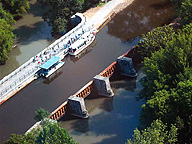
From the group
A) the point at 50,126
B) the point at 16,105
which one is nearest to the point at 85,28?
the point at 16,105

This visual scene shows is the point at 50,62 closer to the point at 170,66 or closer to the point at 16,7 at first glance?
the point at 16,7

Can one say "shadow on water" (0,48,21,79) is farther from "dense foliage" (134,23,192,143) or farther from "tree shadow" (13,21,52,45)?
"dense foliage" (134,23,192,143)

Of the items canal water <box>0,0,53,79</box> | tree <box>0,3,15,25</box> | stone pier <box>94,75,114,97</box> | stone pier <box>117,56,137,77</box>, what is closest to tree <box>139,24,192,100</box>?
stone pier <box>94,75,114,97</box>

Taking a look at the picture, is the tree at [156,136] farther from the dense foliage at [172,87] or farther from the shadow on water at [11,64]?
the shadow on water at [11,64]

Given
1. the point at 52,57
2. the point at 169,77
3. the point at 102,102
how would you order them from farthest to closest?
the point at 52,57 < the point at 102,102 < the point at 169,77

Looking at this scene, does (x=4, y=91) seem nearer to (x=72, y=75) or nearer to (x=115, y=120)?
(x=72, y=75)

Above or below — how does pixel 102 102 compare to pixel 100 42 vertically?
below

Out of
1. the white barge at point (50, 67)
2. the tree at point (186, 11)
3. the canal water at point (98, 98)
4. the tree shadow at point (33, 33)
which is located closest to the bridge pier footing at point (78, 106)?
the canal water at point (98, 98)
